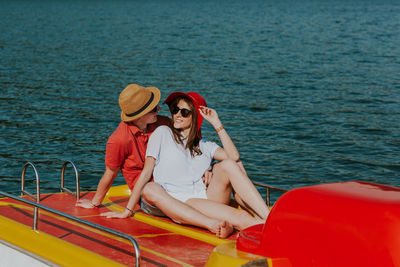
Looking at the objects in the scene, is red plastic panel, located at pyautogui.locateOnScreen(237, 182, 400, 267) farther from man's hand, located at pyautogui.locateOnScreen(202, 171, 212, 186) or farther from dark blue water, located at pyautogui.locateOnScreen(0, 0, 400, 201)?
dark blue water, located at pyautogui.locateOnScreen(0, 0, 400, 201)

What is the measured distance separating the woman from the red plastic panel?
1.11 metres

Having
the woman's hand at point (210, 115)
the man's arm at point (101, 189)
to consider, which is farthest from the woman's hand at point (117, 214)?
the woman's hand at point (210, 115)

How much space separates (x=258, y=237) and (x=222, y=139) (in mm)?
1577

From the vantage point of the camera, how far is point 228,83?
762 inches

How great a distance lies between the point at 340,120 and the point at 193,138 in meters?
10.1

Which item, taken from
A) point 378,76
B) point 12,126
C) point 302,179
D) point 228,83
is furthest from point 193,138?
point 378,76

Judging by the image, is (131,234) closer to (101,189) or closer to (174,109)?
(101,189)

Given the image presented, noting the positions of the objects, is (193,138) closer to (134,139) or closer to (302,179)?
(134,139)

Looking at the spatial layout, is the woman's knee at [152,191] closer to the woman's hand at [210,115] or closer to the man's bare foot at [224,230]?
the man's bare foot at [224,230]

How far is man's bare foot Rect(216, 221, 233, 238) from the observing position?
4.70 meters

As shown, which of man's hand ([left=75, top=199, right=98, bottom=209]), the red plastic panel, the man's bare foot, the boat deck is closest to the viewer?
the red plastic panel

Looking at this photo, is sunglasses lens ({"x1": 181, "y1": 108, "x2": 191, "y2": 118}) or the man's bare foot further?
sunglasses lens ({"x1": 181, "y1": 108, "x2": 191, "y2": 118})

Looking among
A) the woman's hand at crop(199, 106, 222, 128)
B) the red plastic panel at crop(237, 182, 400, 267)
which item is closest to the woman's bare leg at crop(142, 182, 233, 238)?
the woman's hand at crop(199, 106, 222, 128)

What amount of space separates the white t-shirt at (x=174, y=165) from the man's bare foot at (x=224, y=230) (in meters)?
0.54
